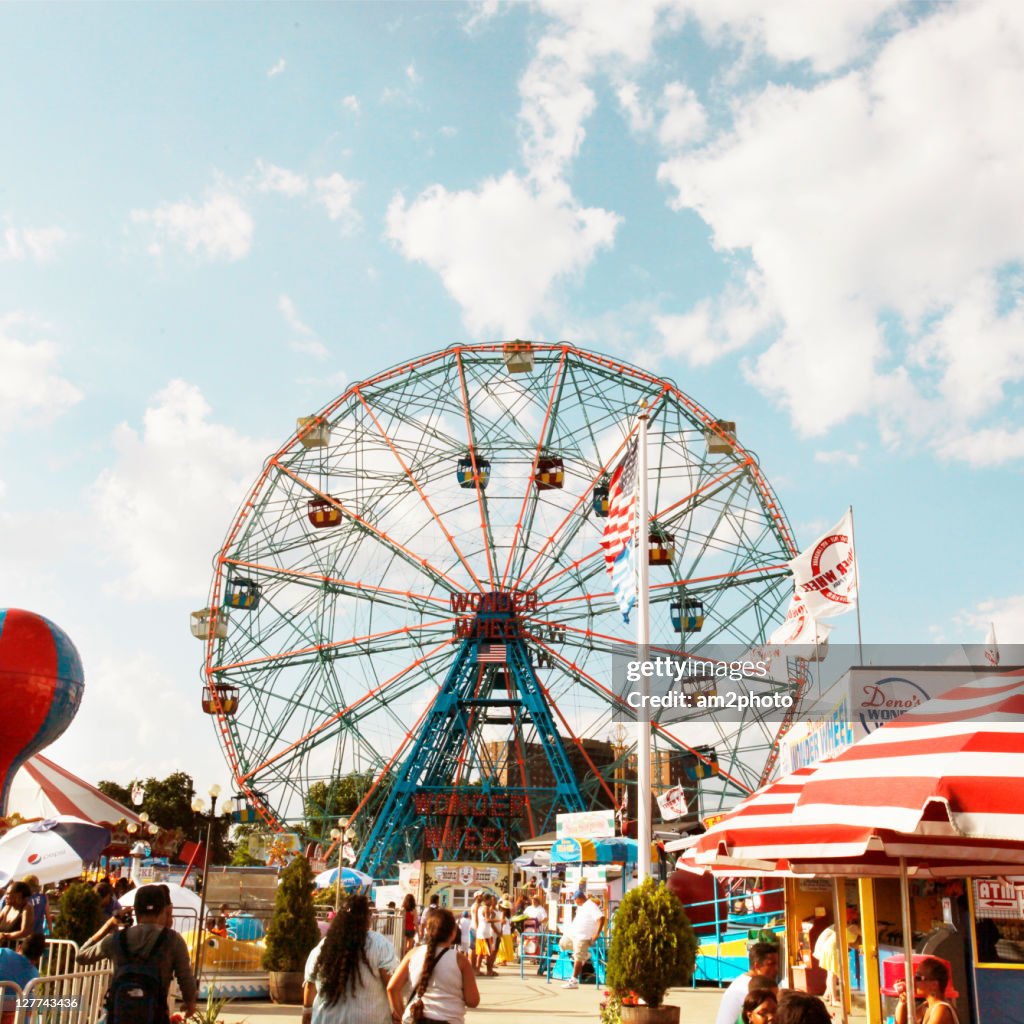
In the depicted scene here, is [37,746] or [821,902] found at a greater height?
[37,746]

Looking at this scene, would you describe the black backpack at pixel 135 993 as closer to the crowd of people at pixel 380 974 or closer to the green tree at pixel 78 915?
the crowd of people at pixel 380 974

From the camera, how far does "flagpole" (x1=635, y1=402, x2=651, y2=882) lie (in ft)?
41.5

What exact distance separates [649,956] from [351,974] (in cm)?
625

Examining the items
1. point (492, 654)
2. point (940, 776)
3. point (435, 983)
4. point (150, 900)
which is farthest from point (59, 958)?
point (492, 654)

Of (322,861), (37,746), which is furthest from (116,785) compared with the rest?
(37,746)

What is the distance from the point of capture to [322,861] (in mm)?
33219

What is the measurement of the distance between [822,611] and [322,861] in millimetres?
21667

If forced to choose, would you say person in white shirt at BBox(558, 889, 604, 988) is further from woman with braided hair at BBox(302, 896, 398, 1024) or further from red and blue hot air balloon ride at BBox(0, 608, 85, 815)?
woman with braided hair at BBox(302, 896, 398, 1024)

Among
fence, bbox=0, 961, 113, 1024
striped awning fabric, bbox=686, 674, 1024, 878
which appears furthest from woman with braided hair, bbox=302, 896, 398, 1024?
striped awning fabric, bbox=686, 674, 1024, 878

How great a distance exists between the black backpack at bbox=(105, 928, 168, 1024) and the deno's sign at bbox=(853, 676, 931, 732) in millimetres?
9389

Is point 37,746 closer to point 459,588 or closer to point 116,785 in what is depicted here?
point 459,588

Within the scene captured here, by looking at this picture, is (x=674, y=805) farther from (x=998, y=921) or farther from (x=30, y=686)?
(x=998, y=921)

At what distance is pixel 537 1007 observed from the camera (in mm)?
14922

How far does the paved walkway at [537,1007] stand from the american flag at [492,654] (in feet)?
44.2
